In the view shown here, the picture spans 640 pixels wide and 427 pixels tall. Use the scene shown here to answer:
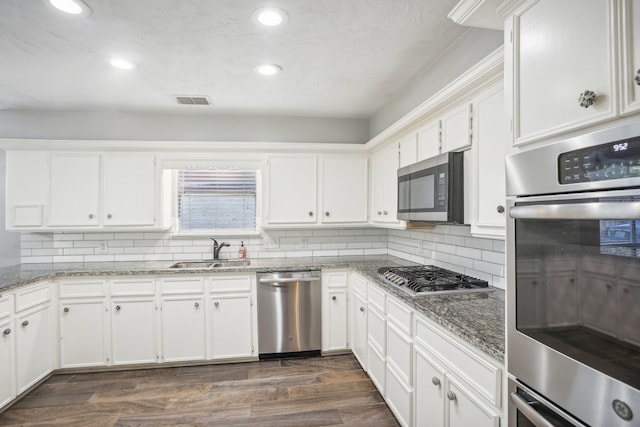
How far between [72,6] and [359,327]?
9.96 feet

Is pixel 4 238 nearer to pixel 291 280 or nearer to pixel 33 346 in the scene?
pixel 33 346

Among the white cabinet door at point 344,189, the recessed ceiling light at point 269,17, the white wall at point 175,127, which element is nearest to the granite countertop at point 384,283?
the white cabinet door at point 344,189

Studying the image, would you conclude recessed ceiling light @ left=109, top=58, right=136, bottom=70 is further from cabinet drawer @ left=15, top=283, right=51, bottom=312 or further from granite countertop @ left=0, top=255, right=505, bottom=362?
cabinet drawer @ left=15, top=283, right=51, bottom=312

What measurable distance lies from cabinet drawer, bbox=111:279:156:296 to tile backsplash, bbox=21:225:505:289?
0.62 metres

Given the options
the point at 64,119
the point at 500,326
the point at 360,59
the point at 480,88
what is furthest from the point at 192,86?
the point at 500,326

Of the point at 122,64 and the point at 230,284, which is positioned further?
the point at 230,284

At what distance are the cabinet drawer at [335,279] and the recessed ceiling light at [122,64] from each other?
2404mm

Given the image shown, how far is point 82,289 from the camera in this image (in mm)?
3002

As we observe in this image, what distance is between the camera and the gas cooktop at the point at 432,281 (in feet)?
6.75

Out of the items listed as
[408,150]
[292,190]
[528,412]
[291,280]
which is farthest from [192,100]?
[528,412]

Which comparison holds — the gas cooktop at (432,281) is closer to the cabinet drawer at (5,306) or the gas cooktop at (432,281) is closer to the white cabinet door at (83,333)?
the white cabinet door at (83,333)

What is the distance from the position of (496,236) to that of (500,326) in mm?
473

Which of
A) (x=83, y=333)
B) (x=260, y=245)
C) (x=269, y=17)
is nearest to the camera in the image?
(x=269, y=17)

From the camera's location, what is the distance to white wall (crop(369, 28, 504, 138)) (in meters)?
2.03
